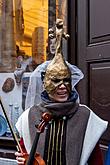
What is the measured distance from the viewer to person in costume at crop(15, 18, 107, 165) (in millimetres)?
3020

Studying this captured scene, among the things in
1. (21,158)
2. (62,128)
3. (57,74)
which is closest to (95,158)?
(62,128)

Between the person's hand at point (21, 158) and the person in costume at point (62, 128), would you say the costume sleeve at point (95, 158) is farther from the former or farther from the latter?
the person's hand at point (21, 158)

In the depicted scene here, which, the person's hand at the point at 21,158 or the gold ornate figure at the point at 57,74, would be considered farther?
the gold ornate figure at the point at 57,74

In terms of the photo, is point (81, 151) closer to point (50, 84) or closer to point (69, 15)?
point (50, 84)

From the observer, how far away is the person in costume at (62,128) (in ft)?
9.91

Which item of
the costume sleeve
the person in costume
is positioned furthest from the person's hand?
the costume sleeve

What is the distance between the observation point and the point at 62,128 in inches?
121

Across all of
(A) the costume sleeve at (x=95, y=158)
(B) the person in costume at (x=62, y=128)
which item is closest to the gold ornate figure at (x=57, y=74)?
(B) the person in costume at (x=62, y=128)

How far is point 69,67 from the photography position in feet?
10.7

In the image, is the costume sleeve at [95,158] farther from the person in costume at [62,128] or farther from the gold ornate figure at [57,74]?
the gold ornate figure at [57,74]

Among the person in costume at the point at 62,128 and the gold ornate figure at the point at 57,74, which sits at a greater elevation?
the gold ornate figure at the point at 57,74

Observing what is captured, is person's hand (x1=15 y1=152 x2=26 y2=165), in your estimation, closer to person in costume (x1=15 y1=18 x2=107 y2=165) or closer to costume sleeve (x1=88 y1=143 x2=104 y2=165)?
person in costume (x1=15 y1=18 x2=107 y2=165)

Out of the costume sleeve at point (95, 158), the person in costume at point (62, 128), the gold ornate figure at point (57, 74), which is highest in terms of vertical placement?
the gold ornate figure at point (57, 74)

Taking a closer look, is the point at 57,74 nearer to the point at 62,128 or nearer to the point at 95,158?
the point at 62,128
